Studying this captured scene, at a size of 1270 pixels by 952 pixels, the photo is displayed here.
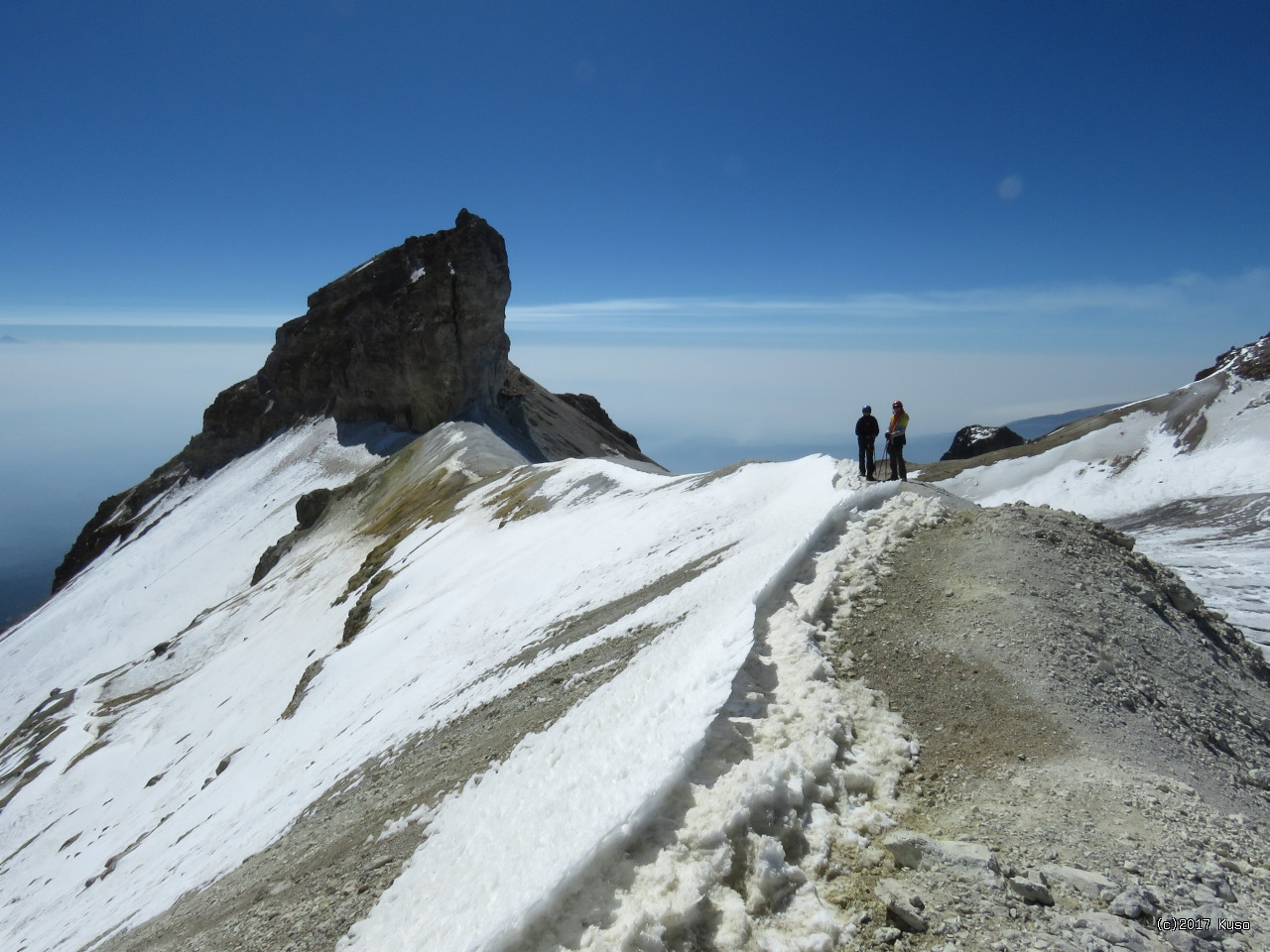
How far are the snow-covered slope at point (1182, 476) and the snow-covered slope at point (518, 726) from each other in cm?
2653

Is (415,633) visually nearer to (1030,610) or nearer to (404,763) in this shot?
(404,763)

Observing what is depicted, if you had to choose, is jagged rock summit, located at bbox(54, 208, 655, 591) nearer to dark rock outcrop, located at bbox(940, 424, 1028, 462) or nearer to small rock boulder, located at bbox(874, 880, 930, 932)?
dark rock outcrop, located at bbox(940, 424, 1028, 462)

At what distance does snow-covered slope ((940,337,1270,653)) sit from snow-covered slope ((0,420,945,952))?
1045 inches

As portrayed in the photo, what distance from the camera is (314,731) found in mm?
17266

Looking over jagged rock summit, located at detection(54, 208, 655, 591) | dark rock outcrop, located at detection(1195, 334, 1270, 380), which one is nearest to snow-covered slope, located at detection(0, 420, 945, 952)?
jagged rock summit, located at detection(54, 208, 655, 591)

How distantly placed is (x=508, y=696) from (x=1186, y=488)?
52.2m

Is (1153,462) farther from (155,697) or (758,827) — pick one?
(155,697)

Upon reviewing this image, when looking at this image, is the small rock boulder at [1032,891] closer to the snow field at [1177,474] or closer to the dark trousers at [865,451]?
the dark trousers at [865,451]

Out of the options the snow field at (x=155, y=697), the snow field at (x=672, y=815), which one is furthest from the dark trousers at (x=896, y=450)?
the snow field at (x=155, y=697)

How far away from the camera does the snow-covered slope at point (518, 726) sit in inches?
228

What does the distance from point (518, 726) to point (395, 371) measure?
6771 cm

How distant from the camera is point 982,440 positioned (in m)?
81.8

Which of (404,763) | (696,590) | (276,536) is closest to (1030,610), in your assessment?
(696,590)

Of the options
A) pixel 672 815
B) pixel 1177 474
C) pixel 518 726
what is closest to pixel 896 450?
pixel 518 726
